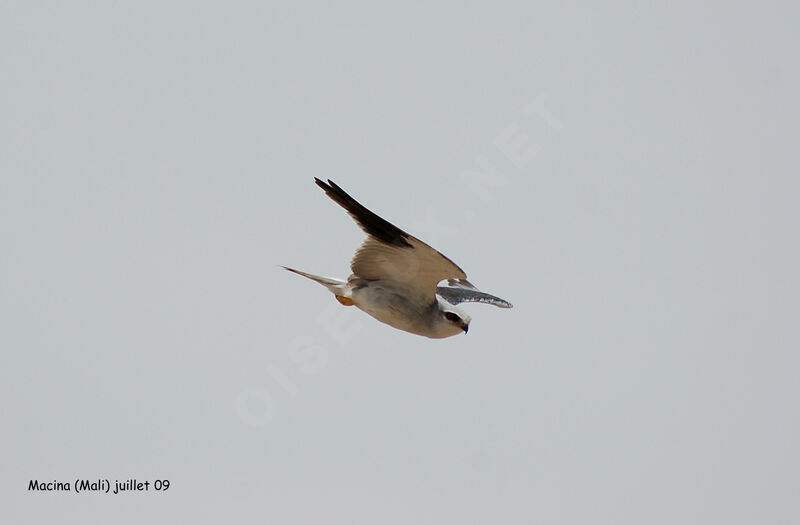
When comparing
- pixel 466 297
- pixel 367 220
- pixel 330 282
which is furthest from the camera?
pixel 466 297

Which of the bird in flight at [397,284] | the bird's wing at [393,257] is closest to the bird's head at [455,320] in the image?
the bird in flight at [397,284]

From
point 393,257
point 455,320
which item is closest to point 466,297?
point 455,320

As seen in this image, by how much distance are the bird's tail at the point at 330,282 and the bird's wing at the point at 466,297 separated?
2.80m

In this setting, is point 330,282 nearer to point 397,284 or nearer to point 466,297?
point 397,284

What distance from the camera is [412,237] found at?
45.2ft

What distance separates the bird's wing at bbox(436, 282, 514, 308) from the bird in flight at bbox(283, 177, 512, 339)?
7.68 ft

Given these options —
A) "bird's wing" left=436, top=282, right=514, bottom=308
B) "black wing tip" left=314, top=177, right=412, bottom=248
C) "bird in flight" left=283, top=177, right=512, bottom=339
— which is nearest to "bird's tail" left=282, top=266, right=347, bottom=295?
Result: "bird in flight" left=283, top=177, right=512, bottom=339

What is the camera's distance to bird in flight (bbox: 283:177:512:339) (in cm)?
1424

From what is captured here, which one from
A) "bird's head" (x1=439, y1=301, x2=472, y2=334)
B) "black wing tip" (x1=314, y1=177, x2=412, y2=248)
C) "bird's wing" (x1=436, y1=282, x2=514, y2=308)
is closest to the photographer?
"black wing tip" (x1=314, y1=177, x2=412, y2=248)

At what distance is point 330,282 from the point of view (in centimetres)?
1543

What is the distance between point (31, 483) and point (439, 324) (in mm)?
11044

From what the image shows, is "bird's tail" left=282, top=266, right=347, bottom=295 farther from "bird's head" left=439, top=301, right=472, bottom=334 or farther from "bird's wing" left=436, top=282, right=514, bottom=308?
"bird's wing" left=436, top=282, right=514, bottom=308

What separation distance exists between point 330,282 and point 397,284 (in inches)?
42.4

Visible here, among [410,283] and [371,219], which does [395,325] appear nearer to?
[410,283]
